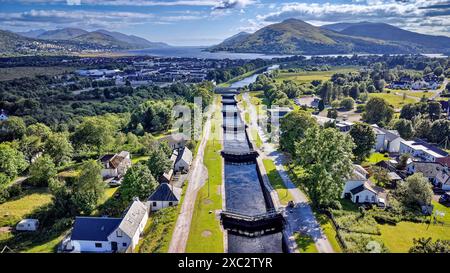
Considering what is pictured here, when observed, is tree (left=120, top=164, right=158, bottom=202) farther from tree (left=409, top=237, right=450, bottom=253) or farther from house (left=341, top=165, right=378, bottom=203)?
tree (left=409, top=237, right=450, bottom=253)

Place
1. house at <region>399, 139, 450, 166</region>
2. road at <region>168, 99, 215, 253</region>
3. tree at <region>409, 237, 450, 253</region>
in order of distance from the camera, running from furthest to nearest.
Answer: house at <region>399, 139, 450, 166</region> < road at <region>168, 99, 215, 253</region> < tree at <region>409, 237, 450, 253</region>

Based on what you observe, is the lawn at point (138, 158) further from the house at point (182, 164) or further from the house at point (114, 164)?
the house at point (182, 164)

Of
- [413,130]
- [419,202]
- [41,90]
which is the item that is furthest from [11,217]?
[41,90]

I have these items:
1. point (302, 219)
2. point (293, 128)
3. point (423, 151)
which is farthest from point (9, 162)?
point (423, 151)

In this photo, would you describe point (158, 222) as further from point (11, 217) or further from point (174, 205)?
point (11, 217)

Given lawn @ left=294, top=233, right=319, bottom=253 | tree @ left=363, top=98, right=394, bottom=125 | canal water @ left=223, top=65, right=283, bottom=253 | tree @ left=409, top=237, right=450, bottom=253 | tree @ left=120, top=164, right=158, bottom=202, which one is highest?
tree @ left=363, top=98, right=394, bottom=125

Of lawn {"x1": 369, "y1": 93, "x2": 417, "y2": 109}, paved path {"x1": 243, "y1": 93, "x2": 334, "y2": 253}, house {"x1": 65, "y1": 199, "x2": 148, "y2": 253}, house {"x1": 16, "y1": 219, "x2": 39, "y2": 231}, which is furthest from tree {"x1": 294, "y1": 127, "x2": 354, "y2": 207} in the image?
lawn {"x1": 369, "y1": 93, "x2": 417, "y2": 109}
